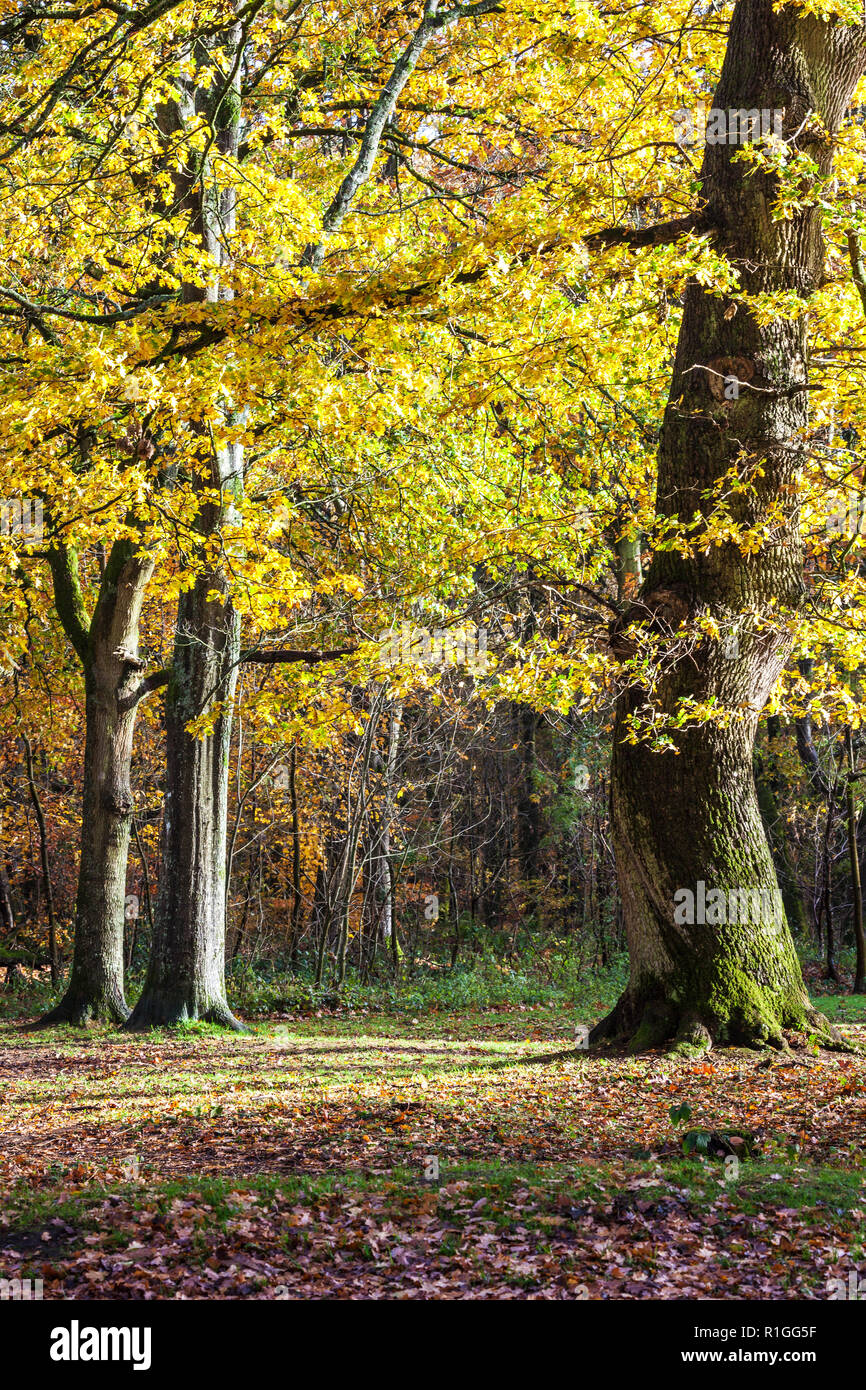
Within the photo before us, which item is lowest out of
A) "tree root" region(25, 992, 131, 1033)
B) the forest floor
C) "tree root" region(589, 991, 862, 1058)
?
"tree root" region(25, 992, 131, 1033)

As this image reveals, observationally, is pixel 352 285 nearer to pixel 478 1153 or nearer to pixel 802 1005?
pixel 478 1153

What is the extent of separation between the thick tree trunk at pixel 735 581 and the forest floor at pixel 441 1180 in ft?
2.35

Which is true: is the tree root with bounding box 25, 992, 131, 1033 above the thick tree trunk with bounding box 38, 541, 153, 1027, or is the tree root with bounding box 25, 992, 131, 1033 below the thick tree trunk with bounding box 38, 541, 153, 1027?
below

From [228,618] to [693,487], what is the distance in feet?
21.9

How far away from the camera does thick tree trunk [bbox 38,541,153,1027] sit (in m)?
14.0

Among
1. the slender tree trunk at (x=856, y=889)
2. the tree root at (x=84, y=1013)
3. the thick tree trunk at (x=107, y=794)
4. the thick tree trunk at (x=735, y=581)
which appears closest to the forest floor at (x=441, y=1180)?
the thick tree trunk at (x=735, y=581)

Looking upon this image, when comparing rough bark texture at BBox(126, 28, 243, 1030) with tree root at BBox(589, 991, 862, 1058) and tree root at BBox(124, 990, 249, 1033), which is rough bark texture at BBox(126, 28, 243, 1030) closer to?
tree root at BBox(124, 990, 249, 1033)

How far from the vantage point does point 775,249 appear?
351 inches

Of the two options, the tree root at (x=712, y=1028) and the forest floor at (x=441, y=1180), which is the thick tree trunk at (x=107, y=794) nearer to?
the forest floor at (x=441, y=1180)

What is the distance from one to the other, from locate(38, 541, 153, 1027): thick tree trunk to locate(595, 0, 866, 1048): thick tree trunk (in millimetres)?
7553

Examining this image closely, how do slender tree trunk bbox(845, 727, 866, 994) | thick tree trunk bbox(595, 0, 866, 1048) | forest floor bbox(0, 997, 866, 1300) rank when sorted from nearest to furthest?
1. forest floor bbox(0, 997, 866, 1300)
2. thick tree trunk bbox(595, 0, 866, 1048)
3. slender tree trunk bbox(845, 727, 866, 994)

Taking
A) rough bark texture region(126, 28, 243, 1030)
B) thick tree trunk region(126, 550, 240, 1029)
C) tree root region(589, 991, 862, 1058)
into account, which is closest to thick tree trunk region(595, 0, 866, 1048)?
tree root region(589, 991, 862, 1058)

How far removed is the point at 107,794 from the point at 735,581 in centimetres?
868
